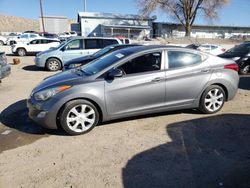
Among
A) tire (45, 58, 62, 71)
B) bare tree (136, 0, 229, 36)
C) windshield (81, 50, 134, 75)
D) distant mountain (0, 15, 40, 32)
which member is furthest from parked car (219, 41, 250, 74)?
distant mountain (0, 15, 40, 32)

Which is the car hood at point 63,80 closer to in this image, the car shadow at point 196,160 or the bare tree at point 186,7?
the car shadow at point 196,160

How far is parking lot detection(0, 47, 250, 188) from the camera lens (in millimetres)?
3361

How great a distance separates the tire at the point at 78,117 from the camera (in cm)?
460

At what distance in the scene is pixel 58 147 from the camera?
4.29 m

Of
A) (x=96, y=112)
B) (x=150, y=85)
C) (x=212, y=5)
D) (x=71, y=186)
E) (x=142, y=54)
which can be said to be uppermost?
(x=212, y=5)

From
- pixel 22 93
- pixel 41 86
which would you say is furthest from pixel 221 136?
pixel 22 93

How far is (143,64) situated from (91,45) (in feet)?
25.6

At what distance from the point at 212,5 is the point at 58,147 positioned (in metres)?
48.2

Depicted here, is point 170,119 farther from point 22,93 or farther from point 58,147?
point 22,93

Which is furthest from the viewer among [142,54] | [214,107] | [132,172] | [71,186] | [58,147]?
[214,107]

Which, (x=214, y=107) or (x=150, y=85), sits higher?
(x=150, y=85)

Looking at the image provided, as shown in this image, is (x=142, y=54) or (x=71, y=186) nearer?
(x=71, y=186)

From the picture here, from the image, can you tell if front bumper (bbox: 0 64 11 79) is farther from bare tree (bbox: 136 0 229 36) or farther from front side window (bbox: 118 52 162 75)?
bare tree (bbox: 136 0 229 36)

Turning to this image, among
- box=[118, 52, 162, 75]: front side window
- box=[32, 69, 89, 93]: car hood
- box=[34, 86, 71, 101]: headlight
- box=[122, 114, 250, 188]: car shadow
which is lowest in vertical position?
box=[122, 114, 250, 188]: car shadow
